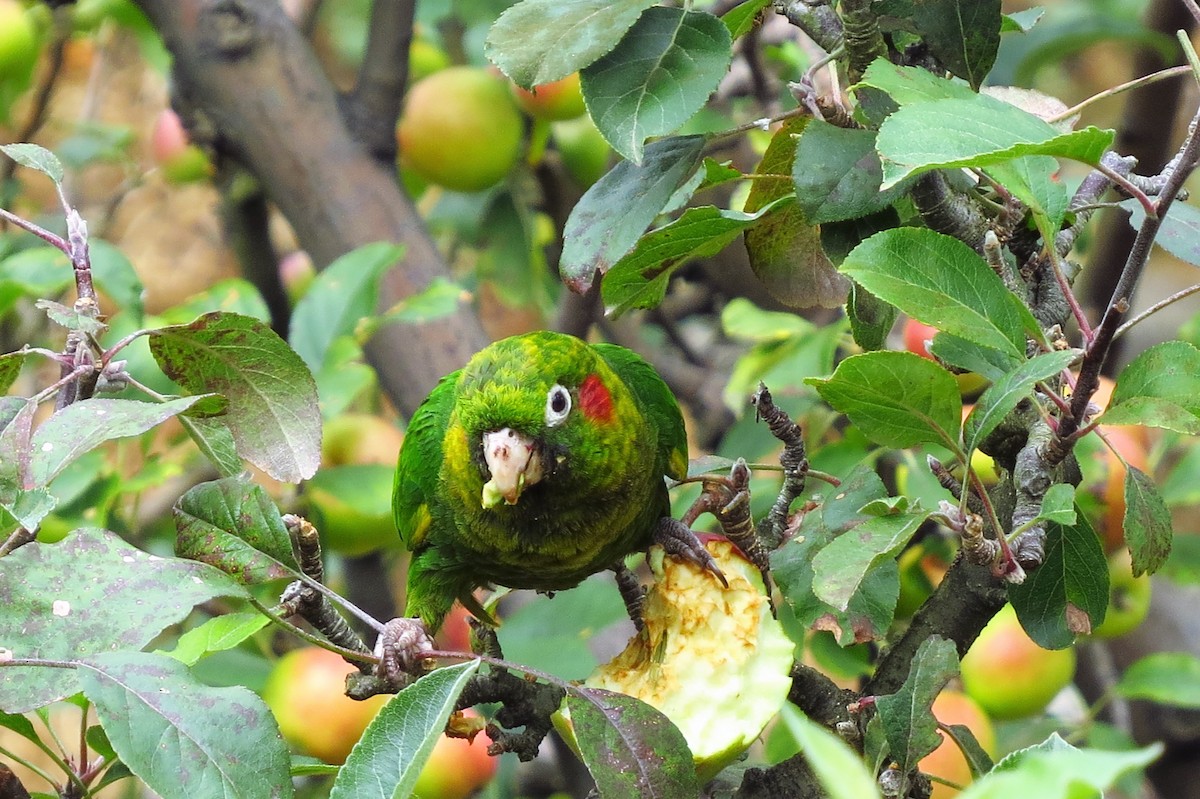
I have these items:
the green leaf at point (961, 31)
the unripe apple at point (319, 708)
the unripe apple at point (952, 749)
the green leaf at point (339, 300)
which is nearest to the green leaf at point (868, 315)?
the green leaf at point (961, 31)

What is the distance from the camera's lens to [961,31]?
0.84 metres

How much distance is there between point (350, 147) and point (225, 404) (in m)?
1.13

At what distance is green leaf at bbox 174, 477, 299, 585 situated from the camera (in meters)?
0.79

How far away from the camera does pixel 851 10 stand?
0.82m

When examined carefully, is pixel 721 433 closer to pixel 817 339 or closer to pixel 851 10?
pixel 817 339

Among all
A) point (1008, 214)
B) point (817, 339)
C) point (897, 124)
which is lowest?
point (817, 339)

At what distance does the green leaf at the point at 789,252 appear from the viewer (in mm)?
968

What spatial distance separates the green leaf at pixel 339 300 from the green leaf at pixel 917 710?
1.04m

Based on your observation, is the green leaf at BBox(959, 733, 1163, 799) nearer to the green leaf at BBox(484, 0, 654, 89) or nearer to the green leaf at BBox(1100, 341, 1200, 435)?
the green leaf at BBox(1100, 341, 1200, 435)

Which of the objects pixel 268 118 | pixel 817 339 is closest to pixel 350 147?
pixel 268 118

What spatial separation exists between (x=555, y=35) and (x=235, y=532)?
0.40 metres

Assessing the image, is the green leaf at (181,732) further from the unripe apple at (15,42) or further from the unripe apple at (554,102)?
the unripe apple at (15,42)

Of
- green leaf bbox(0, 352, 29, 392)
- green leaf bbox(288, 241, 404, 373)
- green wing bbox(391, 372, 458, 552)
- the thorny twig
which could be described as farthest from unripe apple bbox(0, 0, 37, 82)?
the thorny twig

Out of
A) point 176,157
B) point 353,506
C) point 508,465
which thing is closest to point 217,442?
point 508,465
